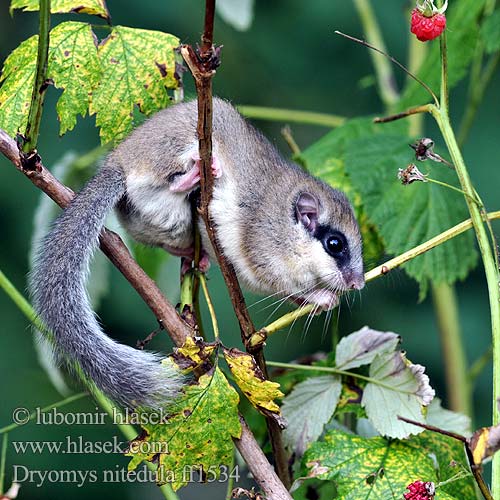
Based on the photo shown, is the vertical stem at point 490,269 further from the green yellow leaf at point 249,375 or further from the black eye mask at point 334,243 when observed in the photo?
the black eye mask at point 334,243

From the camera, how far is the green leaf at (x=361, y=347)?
5.78ft

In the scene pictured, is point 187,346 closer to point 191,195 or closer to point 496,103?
point 191,195

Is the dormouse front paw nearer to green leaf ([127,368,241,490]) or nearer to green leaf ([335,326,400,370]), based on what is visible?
green leaf ([335,326,400,370])

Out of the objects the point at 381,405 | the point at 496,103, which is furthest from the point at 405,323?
the point at 381,405

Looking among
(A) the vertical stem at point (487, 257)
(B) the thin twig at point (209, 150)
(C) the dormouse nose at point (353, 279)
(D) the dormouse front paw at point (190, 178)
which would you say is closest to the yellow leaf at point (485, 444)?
(A) the vertical stem at point (487, 257)

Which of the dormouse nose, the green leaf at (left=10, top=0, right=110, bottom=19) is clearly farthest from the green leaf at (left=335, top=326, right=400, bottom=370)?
the green leaf at (left=10, top=0, right=110, bottom=19)

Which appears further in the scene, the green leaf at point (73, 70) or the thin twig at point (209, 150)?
the green leaf at point (73, 70)

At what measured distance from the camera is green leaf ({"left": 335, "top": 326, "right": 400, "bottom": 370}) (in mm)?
1763

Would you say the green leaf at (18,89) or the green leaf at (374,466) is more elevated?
the green leaf at (18,89)

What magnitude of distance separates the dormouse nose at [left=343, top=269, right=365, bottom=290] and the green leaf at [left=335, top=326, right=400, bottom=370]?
288mm

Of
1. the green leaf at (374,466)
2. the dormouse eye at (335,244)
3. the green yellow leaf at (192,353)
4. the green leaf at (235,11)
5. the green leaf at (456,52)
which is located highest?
the green leaf at (235,11)

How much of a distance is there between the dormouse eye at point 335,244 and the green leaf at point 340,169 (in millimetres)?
68

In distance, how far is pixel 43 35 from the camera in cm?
133

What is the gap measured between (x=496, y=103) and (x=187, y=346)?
3.23 metres
